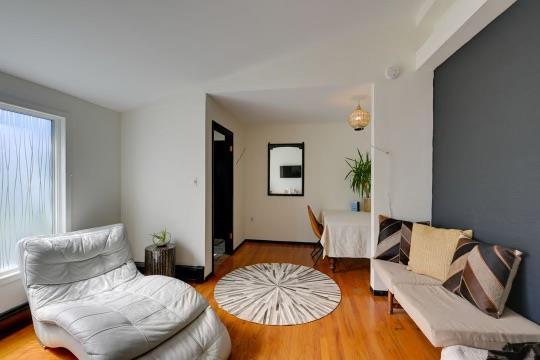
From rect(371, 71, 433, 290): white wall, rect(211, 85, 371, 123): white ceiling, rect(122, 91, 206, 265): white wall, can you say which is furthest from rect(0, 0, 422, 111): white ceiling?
rect(371, 71, 433, 290): white wall

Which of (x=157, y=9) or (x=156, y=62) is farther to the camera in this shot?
(x=156, y=62)

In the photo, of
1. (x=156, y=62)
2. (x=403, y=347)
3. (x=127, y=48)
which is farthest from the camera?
(x=156, y=62)

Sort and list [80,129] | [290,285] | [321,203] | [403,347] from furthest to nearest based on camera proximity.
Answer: [321,203]
[290,285]
[80,129]
[403,347]

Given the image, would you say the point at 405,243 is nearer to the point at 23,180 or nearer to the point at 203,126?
the point at 203,126

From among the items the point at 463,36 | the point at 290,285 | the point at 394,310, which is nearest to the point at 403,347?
the point at 394,310

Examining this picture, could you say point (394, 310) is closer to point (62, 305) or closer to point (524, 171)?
point (524, 171)

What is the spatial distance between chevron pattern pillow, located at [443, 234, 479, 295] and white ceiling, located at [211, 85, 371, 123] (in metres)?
1.81

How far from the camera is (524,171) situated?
1503 millimetres

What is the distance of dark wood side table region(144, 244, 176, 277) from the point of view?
8.48 ft

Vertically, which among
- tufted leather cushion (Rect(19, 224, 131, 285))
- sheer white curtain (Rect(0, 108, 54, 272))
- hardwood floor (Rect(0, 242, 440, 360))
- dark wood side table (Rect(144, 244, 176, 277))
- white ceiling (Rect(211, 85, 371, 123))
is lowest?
hardwood floor (Rect(0, 242, 440, 360))

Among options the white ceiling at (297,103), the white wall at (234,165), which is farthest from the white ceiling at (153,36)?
the white wall at (234,165)

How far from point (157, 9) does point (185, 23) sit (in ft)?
0.77

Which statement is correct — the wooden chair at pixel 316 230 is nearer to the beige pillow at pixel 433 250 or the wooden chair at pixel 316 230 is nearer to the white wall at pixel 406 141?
the white wall at pixel 406 141

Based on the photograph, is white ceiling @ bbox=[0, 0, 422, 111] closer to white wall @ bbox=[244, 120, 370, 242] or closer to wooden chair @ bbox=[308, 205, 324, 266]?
white wall @ bbox=[244, 120, 370, 242]
